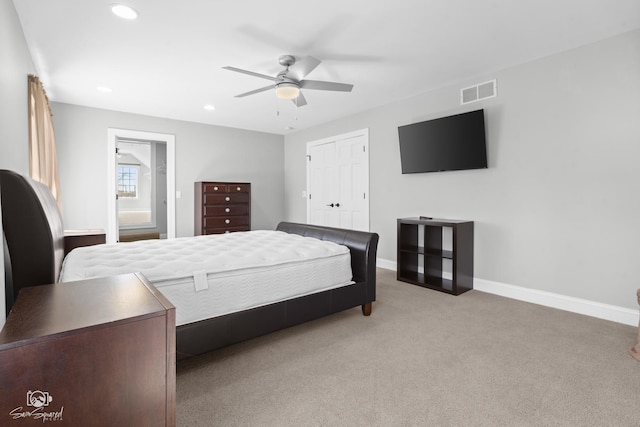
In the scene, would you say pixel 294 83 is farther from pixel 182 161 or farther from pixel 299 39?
pixel 182 161

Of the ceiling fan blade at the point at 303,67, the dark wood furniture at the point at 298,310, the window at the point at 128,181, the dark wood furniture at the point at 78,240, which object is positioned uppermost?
the ceiling fan blade at the point at 303,67

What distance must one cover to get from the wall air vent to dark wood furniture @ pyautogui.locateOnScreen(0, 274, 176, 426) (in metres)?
3.98

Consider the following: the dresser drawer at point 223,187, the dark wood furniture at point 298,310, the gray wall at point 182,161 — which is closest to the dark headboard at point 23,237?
the dark wood furniture at point 298,310

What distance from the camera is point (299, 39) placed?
9.34ft

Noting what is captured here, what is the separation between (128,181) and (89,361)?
8390mm

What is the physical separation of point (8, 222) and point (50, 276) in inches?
13.5

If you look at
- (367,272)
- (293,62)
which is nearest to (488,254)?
(367,272)

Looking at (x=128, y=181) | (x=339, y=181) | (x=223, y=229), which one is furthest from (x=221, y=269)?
(x=128, y=181)

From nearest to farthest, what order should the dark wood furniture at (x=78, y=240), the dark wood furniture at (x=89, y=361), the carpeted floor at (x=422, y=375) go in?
the dark wood furniture at (x=89, y=361) → the carpeted floor at (x=422, y=375) → the dark wood furniture at (x=78, y=240)

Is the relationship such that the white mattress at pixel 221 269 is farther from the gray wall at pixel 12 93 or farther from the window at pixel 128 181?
the window at pixel 128 181

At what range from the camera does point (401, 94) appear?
14.5 ft

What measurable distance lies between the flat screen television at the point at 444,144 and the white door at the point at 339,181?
875 mm

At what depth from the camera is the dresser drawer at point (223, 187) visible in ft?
18.0

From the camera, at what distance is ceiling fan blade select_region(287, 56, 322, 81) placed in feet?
9.20
